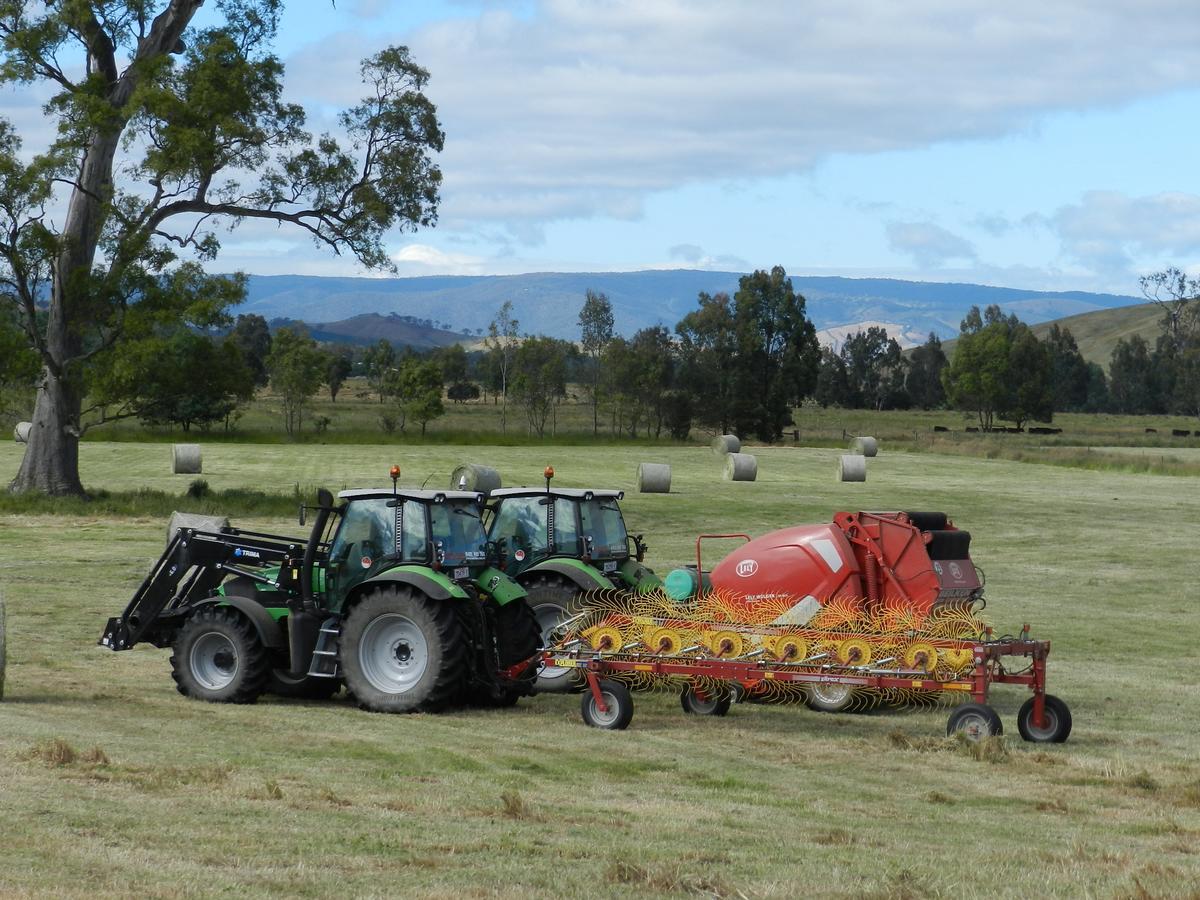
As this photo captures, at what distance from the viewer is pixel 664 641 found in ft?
46.2

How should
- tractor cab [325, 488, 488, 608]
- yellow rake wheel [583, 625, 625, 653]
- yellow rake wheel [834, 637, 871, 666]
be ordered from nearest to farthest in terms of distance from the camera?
1. yellow rake wheel [834, 637, 871, 666]
2. yellow rake wheel [583, 625, 625, 653]
3. tractor cab [325, 488, 488, 608]

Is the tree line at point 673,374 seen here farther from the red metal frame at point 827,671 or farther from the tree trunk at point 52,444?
the red metal frame at point 827,671

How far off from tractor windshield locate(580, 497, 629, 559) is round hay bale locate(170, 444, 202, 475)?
36110 millimetres

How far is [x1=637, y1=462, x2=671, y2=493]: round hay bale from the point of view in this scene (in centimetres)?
4622

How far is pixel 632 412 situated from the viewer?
10275 centimetres

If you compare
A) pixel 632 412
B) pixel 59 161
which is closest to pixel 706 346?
pixel 632 412

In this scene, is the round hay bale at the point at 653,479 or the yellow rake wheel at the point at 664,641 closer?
the yellow rake wheel at the point at 664,641

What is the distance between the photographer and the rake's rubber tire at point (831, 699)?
50.3 ft

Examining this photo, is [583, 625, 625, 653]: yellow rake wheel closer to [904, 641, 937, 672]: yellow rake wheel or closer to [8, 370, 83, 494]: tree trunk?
[904, 641, 937, 672]: yellow rake wheel

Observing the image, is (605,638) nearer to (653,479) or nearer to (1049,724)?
(1049,724)

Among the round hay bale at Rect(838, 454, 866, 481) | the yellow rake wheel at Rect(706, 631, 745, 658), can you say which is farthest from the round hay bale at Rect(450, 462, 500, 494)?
the yellow rake wheel at Rect(706, 631, 745, 658)

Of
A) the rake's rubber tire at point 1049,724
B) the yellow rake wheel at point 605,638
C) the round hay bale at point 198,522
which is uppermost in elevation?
the round hay bale at point 198,522

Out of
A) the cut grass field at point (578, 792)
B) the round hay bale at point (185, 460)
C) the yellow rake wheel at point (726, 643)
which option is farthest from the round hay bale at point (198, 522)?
the round hay bale at point (185, 460)

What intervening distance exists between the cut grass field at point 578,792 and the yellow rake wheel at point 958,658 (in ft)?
2.13
